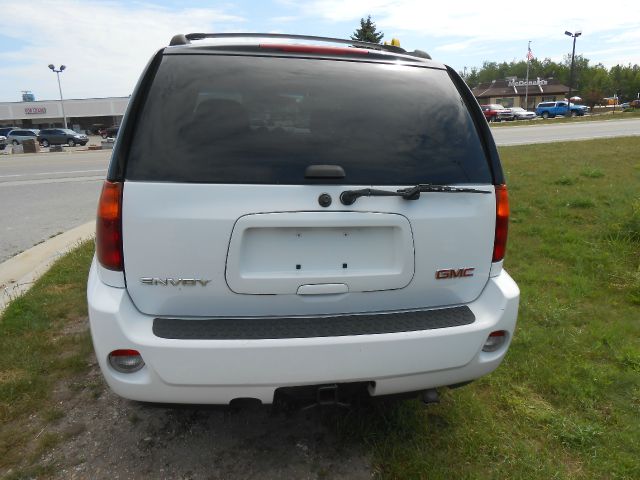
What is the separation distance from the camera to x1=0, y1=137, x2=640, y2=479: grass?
243 centimetres

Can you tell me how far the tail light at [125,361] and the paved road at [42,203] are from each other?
15.2 feet

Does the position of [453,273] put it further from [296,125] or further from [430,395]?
[296,125]

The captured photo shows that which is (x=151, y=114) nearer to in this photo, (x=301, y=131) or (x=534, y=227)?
(x=301, y=131)

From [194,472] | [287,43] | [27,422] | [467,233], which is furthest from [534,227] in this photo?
[27,422]

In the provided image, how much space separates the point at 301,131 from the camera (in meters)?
2.12

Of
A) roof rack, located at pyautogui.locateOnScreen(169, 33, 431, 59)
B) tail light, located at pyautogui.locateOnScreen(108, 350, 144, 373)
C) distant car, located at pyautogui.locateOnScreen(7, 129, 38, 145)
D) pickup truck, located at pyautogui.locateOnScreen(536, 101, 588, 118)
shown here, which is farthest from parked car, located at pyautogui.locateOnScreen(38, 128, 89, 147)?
pickup truck, located at pyautogui.locateOnScreen(536, 101, 588, 118)

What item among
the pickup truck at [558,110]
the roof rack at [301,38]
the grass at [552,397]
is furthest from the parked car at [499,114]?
the roof rack at [301,38]

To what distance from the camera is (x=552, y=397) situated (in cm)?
291

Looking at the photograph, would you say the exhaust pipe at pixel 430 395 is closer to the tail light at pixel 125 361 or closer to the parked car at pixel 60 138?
the tail light at pixel 125 361

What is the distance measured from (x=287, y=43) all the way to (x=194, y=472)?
82.0 inches

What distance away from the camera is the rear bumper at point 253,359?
1.92 metres

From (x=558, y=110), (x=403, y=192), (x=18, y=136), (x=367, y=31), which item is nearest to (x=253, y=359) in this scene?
(x=403, y=192)

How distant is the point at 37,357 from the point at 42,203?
23.3ft

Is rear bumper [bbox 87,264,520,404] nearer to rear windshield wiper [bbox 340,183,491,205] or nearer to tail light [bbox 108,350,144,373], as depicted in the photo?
tail light [bbox 108,350,144,373]
